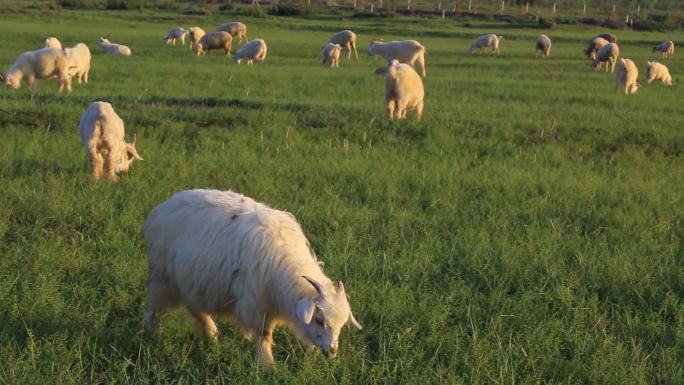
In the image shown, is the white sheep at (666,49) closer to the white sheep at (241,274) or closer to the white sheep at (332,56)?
the white sheep at (332,56)

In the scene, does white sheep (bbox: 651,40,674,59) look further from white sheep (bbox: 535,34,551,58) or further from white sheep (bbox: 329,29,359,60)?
white sheep (bbox: 329,29,359,60)

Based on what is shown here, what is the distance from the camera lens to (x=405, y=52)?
76.2 ft

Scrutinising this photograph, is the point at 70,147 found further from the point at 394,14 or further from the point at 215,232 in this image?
the point at 394,14

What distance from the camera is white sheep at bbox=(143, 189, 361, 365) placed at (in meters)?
3.81

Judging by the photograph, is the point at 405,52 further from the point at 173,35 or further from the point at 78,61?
the point at 173,35

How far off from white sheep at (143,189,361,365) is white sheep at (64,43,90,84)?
12.4m

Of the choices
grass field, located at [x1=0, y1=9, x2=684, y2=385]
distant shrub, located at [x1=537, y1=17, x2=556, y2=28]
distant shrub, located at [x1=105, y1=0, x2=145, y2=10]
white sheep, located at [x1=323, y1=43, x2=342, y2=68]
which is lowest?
grass field, located at [x1=0, y1=9, x2=684, y2=385]

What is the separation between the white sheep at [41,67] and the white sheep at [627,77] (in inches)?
536

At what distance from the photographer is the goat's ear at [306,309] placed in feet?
12.1

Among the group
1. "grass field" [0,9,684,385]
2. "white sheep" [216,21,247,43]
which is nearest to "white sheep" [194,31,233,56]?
"white sheep" [216,21,247,43]

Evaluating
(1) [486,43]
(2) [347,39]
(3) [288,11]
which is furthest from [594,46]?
(3) [288,11]

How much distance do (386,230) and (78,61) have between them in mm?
11790

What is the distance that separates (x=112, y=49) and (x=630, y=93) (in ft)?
53.5

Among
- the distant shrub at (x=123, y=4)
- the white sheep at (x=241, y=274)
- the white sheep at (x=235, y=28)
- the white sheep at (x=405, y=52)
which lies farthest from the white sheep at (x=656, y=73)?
the distant shrub at (x=123, y=4)
